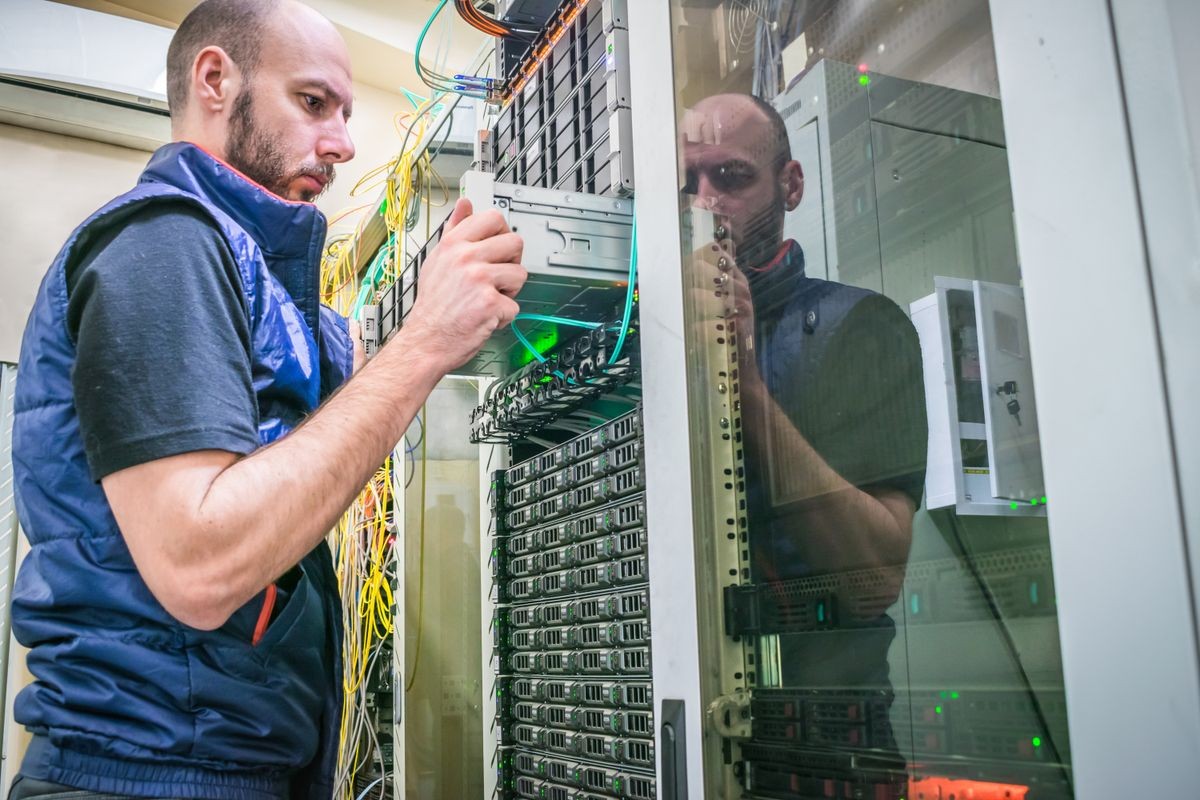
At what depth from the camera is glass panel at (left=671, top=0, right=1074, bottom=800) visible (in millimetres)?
740

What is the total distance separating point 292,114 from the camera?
126 centimetres

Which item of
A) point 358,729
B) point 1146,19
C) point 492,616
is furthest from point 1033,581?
point 358,729

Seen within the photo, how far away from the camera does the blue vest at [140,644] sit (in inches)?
35.4

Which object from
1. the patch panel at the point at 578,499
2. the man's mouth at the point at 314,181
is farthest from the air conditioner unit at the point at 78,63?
the patch panel at the point at 578,499

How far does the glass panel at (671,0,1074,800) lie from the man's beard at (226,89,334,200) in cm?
53

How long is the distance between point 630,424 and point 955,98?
507mm

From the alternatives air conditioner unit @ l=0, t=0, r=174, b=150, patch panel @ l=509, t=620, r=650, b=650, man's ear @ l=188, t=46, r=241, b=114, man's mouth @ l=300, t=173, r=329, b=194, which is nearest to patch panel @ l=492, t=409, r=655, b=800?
patch panel @ l=509, t=620, r=650, b=650

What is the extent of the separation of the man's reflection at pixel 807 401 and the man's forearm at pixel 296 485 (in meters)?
0.36

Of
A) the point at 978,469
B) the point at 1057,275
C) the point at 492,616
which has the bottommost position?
the point at 492,616

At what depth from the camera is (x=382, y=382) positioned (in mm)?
994

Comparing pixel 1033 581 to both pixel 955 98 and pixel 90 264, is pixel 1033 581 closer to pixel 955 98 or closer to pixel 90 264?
pixel 955 98

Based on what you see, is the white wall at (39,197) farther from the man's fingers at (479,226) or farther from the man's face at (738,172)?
the man's face at (738,172)

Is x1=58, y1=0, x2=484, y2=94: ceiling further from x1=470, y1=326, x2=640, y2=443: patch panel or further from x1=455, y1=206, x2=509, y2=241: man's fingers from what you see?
x1=455, y1=206, x2=509, y2=241: man's fingers

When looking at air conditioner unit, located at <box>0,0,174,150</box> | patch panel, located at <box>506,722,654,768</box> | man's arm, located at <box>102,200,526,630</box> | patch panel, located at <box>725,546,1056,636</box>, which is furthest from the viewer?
air conditioner unit, located at <box>0,0,174,150</box>
